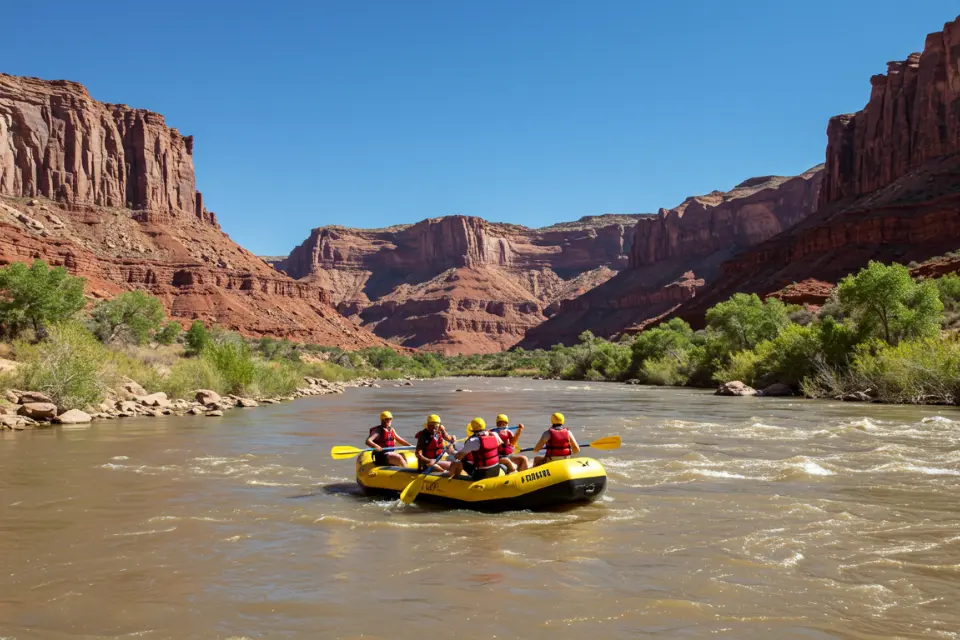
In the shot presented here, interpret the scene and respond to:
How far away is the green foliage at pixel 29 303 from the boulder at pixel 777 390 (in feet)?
99.6

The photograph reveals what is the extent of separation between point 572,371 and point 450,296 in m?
109

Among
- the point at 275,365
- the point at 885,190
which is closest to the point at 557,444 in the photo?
the point at 275,365

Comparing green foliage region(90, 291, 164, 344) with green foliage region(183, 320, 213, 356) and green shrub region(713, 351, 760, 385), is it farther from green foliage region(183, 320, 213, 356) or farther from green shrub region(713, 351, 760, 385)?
green shrub region(713, 351, 760, 385)

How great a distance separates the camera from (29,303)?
2964 centimetres

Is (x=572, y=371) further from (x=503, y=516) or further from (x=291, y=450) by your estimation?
(x=503, y=516)

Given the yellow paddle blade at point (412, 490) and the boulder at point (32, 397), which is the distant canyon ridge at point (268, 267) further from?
the boulder at point (32, 397)

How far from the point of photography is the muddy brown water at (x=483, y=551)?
5488mm

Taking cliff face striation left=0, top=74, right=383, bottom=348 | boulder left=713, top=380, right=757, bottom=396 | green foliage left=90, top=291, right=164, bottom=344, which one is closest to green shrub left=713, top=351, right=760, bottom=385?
boulder left=713, top=380, right=757, bottom=396

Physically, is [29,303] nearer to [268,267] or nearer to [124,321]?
[124,321]

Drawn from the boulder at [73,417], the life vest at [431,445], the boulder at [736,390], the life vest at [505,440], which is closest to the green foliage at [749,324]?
the boulder at [736,390]

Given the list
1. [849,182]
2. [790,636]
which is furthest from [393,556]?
[849,182]

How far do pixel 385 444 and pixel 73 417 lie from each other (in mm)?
12645

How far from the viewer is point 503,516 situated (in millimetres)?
9461

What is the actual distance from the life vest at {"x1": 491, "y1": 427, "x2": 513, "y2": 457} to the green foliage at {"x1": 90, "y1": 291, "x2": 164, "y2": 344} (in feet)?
95.2
